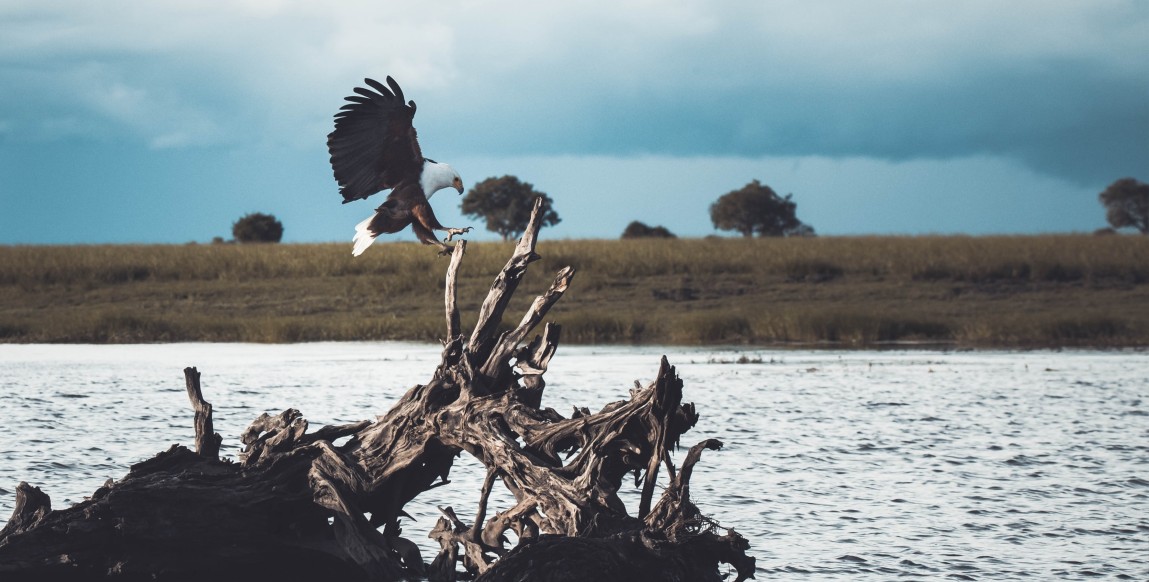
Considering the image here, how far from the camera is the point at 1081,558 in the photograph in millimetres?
8344

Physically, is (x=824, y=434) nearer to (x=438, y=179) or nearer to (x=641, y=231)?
(x=438, y=179)

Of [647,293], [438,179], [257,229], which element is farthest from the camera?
[257,229]

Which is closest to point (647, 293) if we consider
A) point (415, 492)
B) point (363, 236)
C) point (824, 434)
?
point (824, 434)

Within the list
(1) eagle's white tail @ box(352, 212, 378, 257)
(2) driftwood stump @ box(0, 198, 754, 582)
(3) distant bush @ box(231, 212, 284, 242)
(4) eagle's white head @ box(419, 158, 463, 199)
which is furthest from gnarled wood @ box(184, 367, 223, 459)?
(3) distant bush @ box(231, 212, 284, 242)

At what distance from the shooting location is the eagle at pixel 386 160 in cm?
852

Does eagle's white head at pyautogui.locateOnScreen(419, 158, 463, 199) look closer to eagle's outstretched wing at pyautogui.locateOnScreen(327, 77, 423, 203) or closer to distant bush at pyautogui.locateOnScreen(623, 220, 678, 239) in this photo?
eagle's outstretched wing at pyautogui.locateOnScreen(327, 77, 423, 203)

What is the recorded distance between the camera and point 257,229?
52.7 m

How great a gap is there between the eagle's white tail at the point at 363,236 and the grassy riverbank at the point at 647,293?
15.5 metres

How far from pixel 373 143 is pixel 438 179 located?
1.65 feet

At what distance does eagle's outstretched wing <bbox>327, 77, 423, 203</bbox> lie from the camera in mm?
8523

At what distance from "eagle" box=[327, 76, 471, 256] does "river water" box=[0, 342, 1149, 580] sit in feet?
7.63

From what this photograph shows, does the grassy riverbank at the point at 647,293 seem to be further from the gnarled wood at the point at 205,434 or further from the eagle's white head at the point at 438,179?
the gnarled wood at the point at 205,434

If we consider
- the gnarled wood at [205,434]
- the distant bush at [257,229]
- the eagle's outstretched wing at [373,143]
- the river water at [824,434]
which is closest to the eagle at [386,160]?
the eagle's outstretched wing at [373,143]

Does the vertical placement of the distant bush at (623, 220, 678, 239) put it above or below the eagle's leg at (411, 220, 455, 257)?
above
